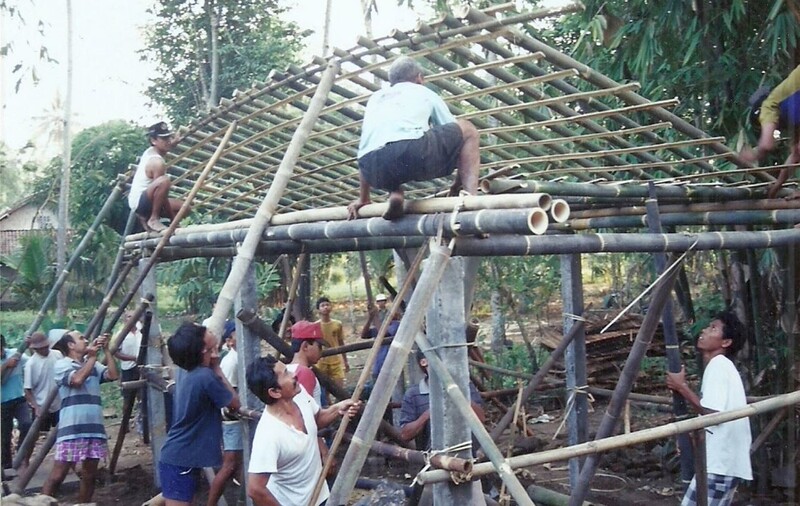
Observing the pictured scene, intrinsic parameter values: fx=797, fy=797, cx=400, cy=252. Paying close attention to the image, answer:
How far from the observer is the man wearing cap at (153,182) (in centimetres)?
615

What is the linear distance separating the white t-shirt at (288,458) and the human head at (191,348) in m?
0.71

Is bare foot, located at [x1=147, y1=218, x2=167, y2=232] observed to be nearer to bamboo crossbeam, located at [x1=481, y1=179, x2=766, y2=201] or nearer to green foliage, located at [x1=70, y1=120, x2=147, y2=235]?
bamboo crossbeam, located at [x1=481, y1=179, x2=766, y2=201]

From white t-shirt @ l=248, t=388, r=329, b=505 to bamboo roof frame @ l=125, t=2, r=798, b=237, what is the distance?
5.66 feet

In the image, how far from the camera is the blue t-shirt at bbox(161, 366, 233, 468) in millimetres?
4512

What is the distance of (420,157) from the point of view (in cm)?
366

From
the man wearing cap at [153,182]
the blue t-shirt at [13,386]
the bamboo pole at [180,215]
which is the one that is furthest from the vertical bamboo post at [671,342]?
the blue t-shirt at [13,386]

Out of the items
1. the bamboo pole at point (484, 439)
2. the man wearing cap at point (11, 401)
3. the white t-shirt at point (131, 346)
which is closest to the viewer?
the bamboo pole at point (484, 439)

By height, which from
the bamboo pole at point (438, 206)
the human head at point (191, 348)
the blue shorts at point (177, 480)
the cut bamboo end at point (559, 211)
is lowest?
the blue shorts at point (177, 480)

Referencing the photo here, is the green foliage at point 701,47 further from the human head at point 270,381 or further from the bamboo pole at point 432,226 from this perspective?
the human head at point 270,381

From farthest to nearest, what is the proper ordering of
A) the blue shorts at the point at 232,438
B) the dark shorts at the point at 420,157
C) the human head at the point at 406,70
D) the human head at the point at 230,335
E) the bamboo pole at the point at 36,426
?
the human head at the point at 230,335
the bamboo pole at the point at 36,426
the blue shorts at the point at 232,438
the human head at the point at 406,70
the dark shorts at the point at 420,157

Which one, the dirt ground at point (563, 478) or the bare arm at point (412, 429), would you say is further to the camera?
the dirt ground at point (563, 478)

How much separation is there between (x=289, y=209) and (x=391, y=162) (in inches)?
142

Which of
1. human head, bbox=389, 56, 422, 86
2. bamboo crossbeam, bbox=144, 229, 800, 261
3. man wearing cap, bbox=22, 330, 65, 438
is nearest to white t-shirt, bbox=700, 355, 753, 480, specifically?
bamboo crossbeam, bbox=144, 229, 800, 261

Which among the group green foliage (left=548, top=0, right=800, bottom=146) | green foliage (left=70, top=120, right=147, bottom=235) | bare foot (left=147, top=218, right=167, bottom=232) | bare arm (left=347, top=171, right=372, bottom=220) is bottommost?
bare arm (left=347, top=171, right=372, bottom=220)
